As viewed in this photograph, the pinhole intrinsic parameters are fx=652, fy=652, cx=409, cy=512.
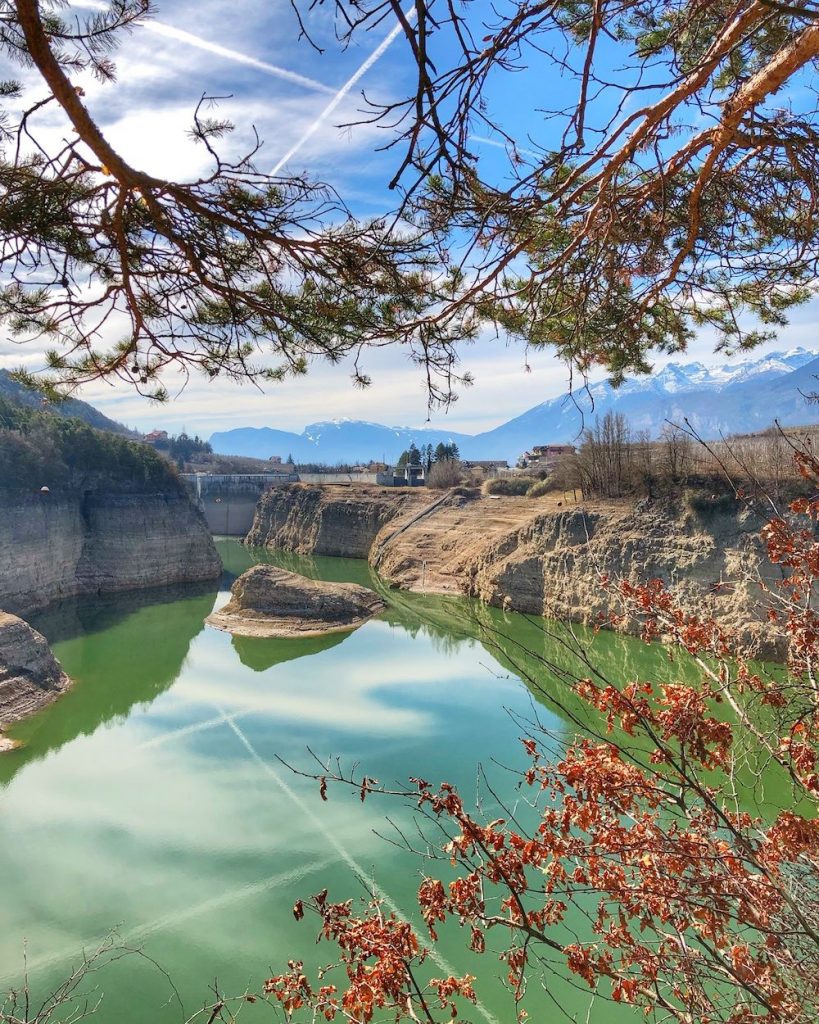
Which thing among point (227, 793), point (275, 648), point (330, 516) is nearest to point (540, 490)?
point (330, 516)

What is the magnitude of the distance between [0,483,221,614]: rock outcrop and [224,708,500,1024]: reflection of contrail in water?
12.2 meters

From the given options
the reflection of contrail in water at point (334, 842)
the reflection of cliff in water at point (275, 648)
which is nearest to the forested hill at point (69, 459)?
the reflection of cliff in water at point (275, 648)

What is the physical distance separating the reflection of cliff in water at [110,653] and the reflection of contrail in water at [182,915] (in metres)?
4.97

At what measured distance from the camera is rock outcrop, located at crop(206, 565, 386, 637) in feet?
65.3

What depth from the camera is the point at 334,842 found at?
328 inches

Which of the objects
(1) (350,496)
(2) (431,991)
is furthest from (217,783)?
(1) (350,496)

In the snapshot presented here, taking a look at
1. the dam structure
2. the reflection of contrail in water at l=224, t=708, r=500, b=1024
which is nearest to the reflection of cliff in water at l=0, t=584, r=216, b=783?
the reflection of contrail in water at l=224, t=708, r=500, b=1024

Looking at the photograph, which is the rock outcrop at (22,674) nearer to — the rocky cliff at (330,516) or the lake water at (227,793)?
the lake water at (227,793)

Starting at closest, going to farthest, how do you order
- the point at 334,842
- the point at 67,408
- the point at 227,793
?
the point at 334,842 → the point at 227,793 → the point at 67,408

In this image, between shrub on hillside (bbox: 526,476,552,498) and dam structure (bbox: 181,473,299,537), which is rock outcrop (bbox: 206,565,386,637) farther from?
dam structure (bbox: 181,473,299,537)

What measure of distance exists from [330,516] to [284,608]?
660 inches

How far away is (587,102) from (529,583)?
1911 centimetres

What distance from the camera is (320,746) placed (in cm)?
1149

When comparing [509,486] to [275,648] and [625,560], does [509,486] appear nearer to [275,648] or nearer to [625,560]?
[625,560]
